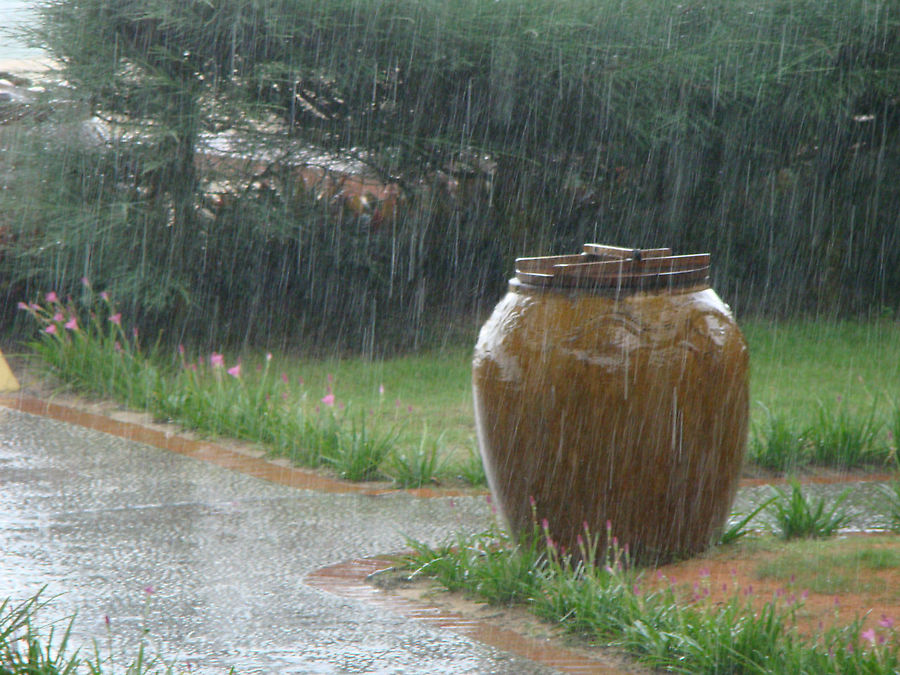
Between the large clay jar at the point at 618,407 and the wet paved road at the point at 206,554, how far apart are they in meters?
0.80

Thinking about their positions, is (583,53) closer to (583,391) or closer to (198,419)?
(198,419)

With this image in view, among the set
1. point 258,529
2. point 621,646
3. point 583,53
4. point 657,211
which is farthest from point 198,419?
point 657,211

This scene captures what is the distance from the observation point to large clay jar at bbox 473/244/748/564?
4.53m

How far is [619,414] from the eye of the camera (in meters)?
4.50

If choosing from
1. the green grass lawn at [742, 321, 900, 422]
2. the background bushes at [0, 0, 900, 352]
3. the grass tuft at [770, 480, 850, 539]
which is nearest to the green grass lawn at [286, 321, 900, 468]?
the green grass lawn at [742, 321, 900, 422]

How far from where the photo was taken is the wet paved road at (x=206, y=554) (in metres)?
4.01

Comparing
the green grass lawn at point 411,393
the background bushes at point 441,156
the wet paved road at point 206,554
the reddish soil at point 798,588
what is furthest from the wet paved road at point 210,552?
the background bushes at point 441,156

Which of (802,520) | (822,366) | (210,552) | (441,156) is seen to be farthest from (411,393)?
(802,520)

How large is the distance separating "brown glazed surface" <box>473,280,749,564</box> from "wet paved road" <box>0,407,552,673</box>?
2.68 ft

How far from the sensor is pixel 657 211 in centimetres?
1157

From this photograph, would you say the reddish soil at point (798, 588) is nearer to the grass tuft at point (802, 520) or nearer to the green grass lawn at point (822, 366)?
the grass tuft at point (802, 520)

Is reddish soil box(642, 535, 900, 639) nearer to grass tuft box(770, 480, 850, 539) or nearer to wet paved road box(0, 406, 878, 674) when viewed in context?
grass tuft box(770, 480, 850, 539)

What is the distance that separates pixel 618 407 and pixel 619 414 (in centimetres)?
3

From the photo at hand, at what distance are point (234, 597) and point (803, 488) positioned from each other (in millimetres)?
3199
